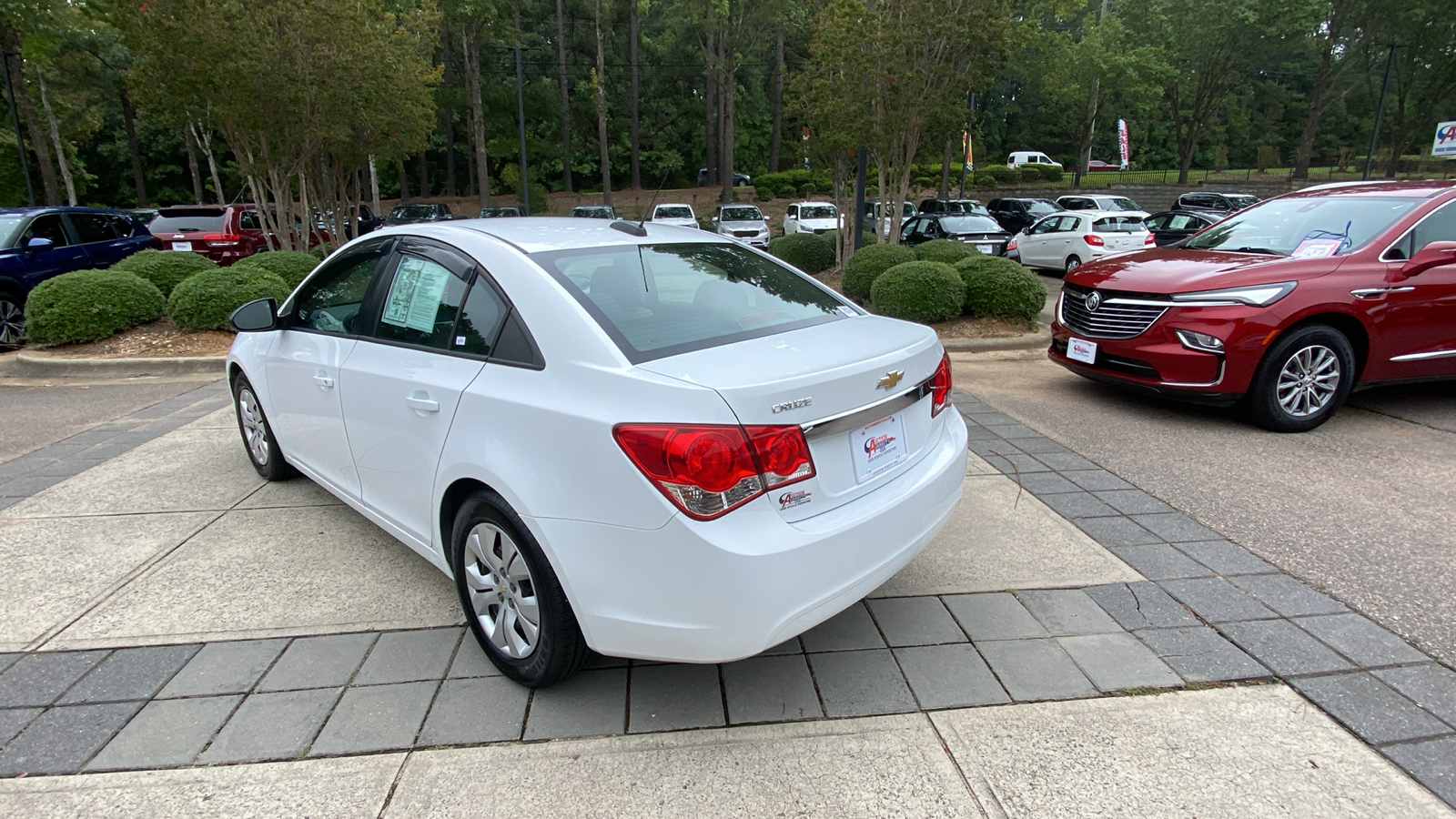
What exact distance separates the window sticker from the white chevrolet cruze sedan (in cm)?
1

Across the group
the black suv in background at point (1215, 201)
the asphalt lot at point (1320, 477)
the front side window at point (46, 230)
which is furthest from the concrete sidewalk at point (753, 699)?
the black suv in background at point (1215, 201)

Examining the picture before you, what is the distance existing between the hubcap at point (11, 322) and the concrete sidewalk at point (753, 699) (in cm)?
746

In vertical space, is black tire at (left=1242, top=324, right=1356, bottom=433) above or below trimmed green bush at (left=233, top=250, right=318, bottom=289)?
below

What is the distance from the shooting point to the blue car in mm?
9172

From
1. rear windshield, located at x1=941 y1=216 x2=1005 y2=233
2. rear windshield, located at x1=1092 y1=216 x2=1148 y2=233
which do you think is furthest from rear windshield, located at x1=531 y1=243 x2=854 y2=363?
rear windshield, located at x1=941 y1=216 x2=1005 y2=233

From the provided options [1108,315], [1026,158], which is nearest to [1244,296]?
[1108,315]

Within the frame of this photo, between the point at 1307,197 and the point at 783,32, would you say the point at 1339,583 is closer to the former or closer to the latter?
the point at 1307,197

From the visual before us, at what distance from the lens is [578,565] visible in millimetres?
2264

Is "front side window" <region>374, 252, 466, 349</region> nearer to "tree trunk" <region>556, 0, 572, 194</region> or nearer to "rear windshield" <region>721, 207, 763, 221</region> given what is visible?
"rear windshield" <region>721, 207, 763, 221</region>

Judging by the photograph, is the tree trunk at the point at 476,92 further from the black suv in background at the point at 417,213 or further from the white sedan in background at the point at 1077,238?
the white sedan in background at the point at 1077,238

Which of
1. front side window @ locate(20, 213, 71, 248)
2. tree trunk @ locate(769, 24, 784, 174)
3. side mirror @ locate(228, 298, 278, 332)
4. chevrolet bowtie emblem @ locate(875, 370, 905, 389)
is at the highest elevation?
tree trunk @ locate(769, 24, 784, 174)

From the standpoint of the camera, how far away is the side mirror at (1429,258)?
17.9ft

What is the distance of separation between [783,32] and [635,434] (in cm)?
4122

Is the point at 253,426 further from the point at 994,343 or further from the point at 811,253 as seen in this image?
the point at 811,253
